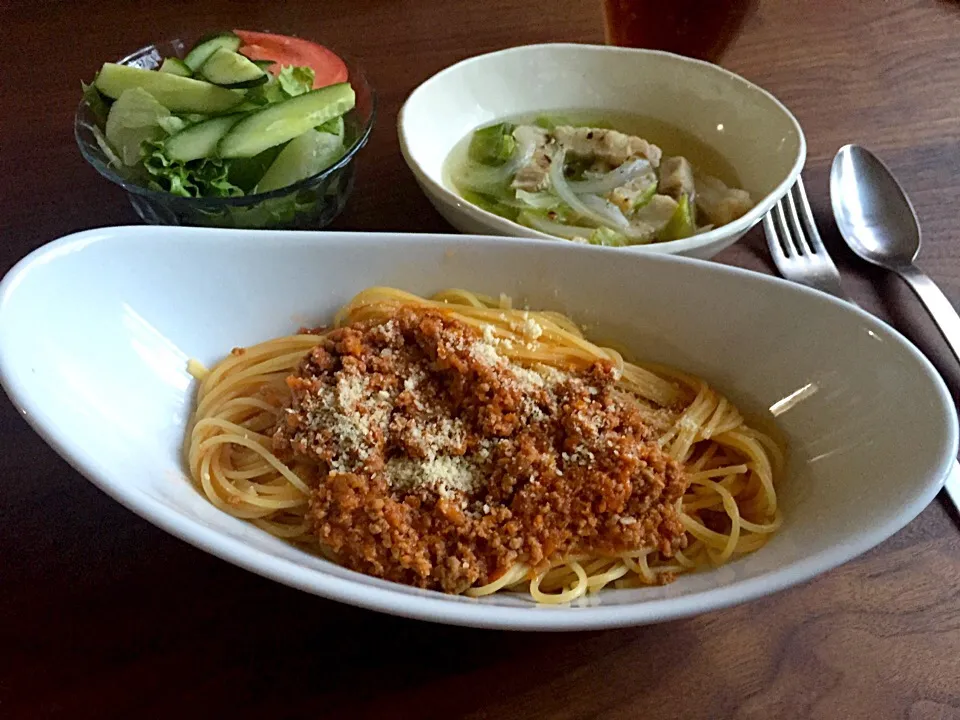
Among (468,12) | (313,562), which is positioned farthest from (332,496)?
(468,12)

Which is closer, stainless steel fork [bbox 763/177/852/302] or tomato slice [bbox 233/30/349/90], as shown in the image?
stainless steel fork [bbox 763/177/852/302]

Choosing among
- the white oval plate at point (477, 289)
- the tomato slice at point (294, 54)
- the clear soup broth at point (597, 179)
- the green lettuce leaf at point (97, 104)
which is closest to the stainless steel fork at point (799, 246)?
the clear soup broth at point (597, 179)

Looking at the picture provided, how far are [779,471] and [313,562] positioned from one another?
34.4 inches

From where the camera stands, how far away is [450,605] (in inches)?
42.0

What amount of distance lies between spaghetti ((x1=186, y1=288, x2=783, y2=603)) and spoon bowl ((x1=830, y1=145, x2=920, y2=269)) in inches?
28.9

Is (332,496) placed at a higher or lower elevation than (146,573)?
higher

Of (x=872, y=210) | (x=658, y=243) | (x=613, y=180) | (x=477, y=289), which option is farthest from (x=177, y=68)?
(x=872, y=210)

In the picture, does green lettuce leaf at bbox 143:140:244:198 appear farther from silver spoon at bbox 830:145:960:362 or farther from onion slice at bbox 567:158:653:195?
silver spoon at bbox 830:145:960:362

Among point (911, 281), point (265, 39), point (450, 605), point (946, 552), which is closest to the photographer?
point (450, 605)

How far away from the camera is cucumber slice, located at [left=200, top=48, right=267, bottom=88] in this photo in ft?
6.23

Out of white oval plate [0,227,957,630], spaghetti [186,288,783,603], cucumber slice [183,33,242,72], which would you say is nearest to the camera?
white oval plate [0,227,957,630]

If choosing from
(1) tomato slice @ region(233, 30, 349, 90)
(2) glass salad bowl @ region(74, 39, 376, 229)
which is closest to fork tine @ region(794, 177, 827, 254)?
(2) glass salad bowl @ region(74, 39, 376, 229)

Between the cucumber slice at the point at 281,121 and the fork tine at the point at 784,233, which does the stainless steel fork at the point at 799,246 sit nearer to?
the fork tine at the point at 784,233

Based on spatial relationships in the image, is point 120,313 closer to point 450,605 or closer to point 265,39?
point 450,605
